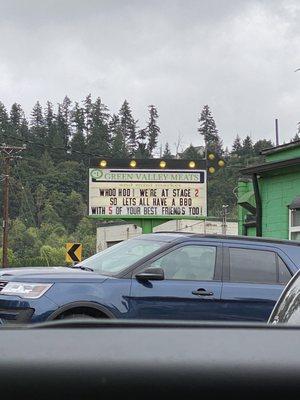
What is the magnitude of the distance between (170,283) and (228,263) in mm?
755

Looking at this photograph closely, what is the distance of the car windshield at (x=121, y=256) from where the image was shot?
7.42 meters

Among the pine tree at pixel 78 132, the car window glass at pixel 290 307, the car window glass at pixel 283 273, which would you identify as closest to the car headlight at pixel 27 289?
the car window glass at pixel 283 273

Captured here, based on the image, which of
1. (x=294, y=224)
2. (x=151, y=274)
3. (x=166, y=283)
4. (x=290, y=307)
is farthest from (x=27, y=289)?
(x=294, y=224)

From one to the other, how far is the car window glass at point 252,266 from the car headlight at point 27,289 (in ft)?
7.01

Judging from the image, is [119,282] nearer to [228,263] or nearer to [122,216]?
[228,263]

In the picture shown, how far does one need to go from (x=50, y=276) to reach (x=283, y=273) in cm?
268

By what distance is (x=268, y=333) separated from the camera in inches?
59.5

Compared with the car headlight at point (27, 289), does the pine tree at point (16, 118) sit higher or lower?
higher

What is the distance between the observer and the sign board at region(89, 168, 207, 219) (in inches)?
837

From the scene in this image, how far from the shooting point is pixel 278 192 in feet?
56.3

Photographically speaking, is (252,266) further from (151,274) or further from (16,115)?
(16,115)

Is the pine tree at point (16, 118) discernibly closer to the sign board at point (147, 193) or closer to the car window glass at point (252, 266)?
the sign board at point (147, 193)

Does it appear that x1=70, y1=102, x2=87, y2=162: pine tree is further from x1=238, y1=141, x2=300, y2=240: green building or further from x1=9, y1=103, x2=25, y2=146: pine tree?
x1=238, y1=141, x2=300, y2=240: green building

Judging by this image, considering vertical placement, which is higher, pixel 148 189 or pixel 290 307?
pixel 148 189
